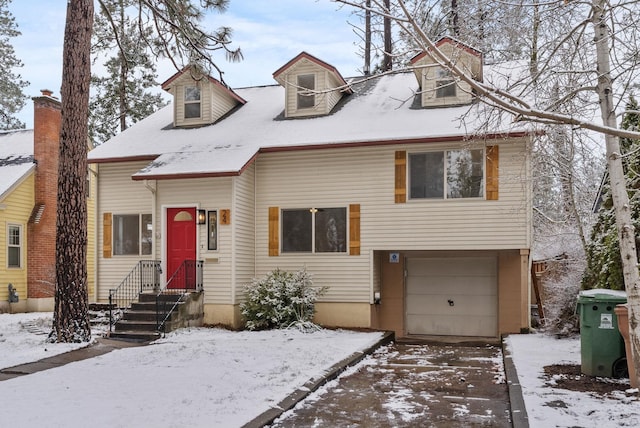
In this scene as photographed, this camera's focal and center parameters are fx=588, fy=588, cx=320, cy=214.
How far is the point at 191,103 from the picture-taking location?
16.2 m

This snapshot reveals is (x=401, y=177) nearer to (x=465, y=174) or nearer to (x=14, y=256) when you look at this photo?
(x=465, y=174)

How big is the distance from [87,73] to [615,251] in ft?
32.2

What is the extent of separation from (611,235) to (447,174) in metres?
4.67

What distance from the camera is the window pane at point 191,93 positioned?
16050mm

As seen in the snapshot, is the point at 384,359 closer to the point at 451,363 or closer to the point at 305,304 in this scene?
the point at 451,363

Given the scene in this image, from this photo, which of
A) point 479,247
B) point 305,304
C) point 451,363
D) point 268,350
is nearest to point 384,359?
point 451,363

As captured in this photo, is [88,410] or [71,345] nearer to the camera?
[88,410]

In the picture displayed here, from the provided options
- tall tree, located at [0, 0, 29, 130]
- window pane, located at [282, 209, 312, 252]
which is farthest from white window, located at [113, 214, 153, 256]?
tall tree, located at [0, 0, 29, 130]

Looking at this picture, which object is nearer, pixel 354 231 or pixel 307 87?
pixel 354 231

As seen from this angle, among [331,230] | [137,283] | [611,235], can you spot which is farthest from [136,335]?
[611,235]

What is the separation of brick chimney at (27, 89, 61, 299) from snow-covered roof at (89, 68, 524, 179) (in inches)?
128

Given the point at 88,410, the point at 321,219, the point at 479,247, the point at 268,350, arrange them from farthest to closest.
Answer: the point at 321,219 < the point at 479,247 < the point at 268,350 < the point at 88,410

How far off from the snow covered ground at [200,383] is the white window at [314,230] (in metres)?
2.86

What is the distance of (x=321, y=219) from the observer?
14234 millimetres
